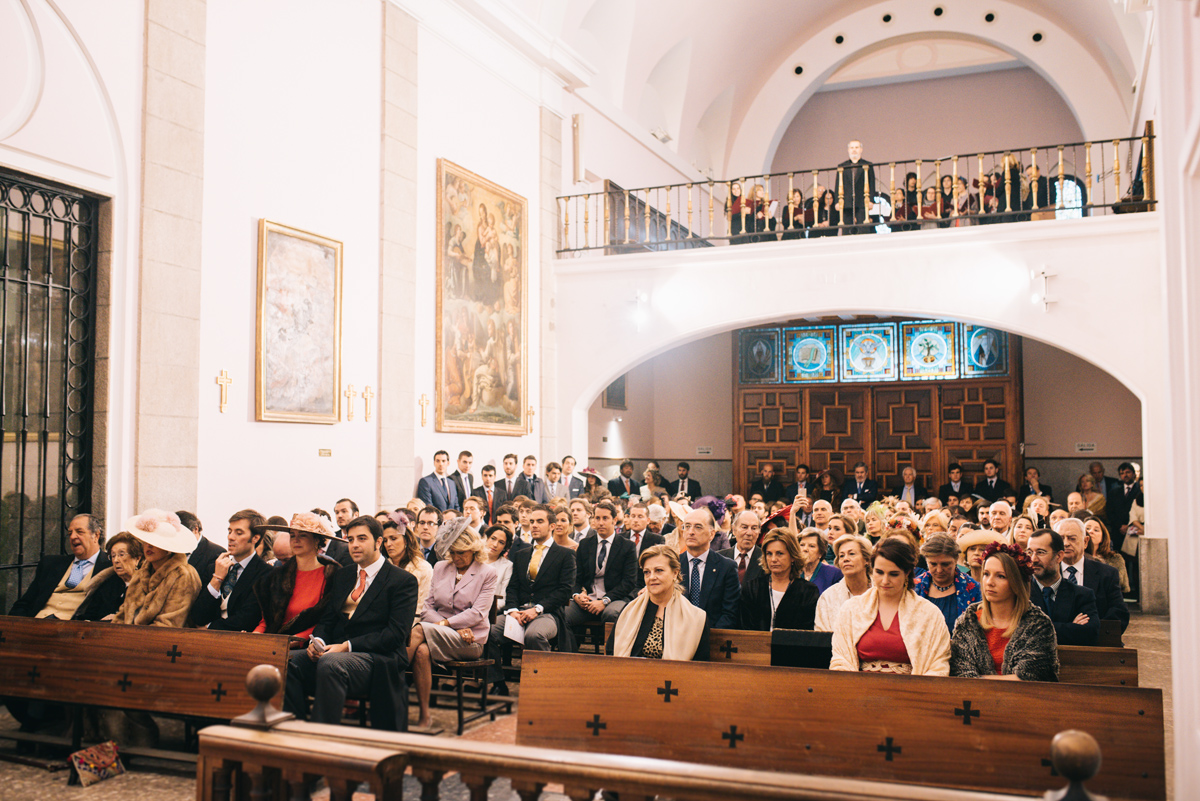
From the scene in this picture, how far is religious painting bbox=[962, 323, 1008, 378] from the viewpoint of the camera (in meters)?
16.8

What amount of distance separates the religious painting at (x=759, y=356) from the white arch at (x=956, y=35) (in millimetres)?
4385

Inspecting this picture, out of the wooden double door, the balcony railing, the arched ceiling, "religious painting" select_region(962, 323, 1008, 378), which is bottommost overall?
the wooden double door

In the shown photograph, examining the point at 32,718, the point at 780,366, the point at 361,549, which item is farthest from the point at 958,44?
the point at 32,718

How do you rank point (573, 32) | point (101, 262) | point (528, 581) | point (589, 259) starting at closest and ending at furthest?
point (528, 581), point (101, 262), point (589, 259), point (573, 32)

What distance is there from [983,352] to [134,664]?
49.8ft

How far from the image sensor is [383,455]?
36.1ft

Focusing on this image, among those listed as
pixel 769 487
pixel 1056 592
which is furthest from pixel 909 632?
pixel 769 487

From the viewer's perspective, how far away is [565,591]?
673cm

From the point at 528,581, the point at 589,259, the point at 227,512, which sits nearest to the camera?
the point at 528,581

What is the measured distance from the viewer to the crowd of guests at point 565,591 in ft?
14.0

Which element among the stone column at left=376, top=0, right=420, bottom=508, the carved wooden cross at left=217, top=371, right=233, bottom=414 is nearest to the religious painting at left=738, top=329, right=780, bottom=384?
the stone column at left=376, top=0, right=420, bottom=508

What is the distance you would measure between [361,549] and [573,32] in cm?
1203

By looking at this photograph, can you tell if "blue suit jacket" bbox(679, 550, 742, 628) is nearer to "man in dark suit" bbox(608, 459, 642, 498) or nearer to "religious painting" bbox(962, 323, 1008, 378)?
"man in dark suit" bbox(608, 459, 642, 498)

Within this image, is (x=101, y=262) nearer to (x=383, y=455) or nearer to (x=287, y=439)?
(x=287, y=439)
